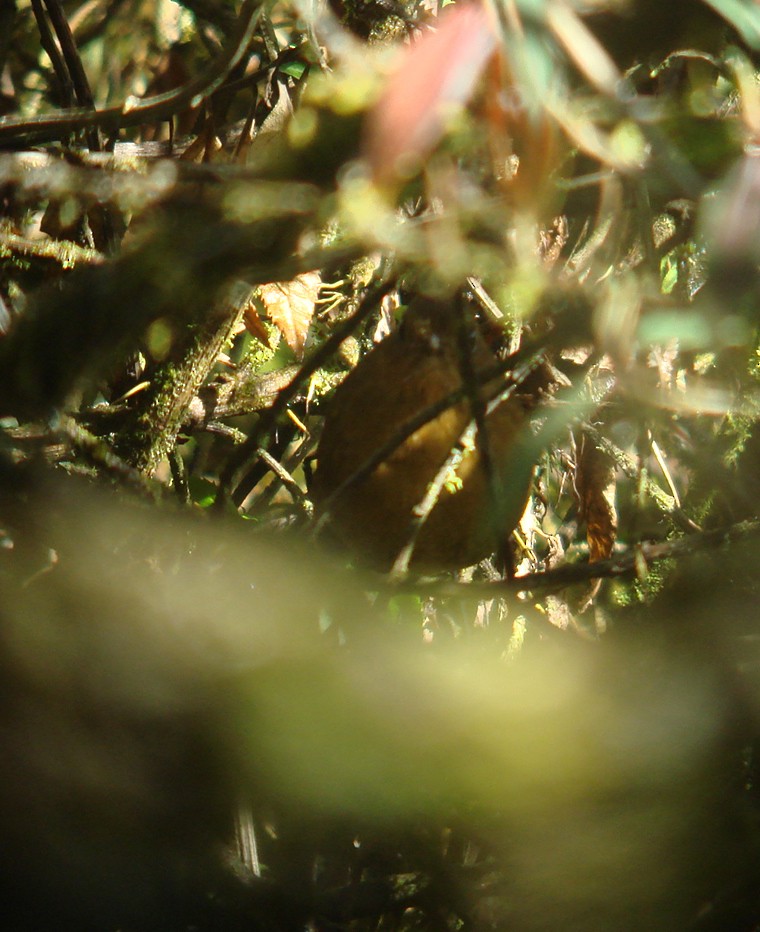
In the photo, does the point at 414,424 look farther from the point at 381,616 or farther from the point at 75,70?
the point at 75,70

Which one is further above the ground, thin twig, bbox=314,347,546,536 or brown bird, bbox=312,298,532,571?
thin twig, bbox=314,347,546,536

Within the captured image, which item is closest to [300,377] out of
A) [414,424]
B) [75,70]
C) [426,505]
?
[414,424]

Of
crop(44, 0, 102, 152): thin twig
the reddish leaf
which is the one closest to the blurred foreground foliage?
the reddish leaf

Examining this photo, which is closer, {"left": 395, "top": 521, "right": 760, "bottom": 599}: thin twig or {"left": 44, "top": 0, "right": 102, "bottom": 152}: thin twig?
{"left": 395, "top": 521, "right": 760, "bottom": 599}: thin twig

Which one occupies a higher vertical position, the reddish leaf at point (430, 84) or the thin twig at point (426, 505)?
the reddish leaf at point (430, 84)

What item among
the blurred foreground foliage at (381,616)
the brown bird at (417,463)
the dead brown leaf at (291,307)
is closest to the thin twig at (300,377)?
the blurred foreground foliage at (381,616)

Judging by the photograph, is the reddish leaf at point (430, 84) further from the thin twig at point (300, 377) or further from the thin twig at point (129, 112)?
the thin twig at point (129, 112)

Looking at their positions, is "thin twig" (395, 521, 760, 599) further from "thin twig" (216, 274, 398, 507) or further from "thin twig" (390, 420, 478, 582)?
"thin twig" (216, 274, 398, 507)

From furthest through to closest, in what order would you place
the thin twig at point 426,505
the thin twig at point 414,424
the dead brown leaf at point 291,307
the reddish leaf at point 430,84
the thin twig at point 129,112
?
1. the dead brown leaf at point 291,307
2. the thin twig at point 129,112
3. the thin twig at point 426,505
4. the thin twig at point 414,424
5. the reddish leaf at point 430,84
